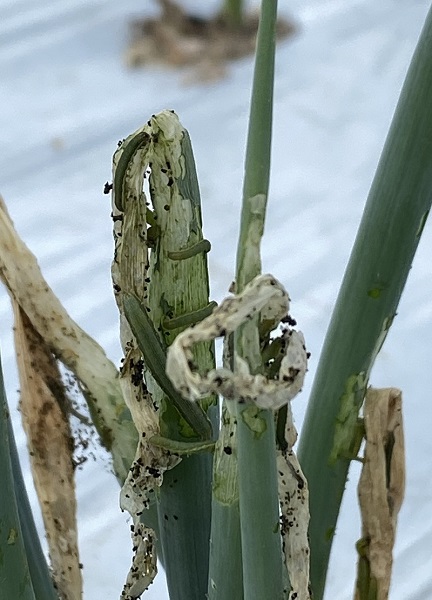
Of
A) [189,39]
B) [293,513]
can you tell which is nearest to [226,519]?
[293,513]

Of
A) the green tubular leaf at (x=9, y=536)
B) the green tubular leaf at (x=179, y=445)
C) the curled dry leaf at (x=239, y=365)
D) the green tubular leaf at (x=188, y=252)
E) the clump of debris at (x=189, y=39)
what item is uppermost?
the clump of debris at (x=189, y=39)

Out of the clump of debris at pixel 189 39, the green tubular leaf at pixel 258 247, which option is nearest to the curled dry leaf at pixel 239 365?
the green tubular leaf at pixel 258 247

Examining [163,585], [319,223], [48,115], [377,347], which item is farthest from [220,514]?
[48,115]

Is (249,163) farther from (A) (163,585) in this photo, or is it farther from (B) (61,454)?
(A) (163,585)

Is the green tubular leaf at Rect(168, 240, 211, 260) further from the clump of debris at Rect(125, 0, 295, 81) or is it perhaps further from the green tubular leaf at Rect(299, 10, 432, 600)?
the clump of debris at Rect(125, 0, 295, 81)

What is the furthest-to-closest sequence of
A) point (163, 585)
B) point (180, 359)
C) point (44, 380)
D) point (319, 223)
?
point (319, 223), point (163, 585), point (44, 380), point (180, 359)

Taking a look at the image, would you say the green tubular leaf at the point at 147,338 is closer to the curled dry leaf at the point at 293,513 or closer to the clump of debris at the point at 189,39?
the curled dry leaf at the point at 293,513
